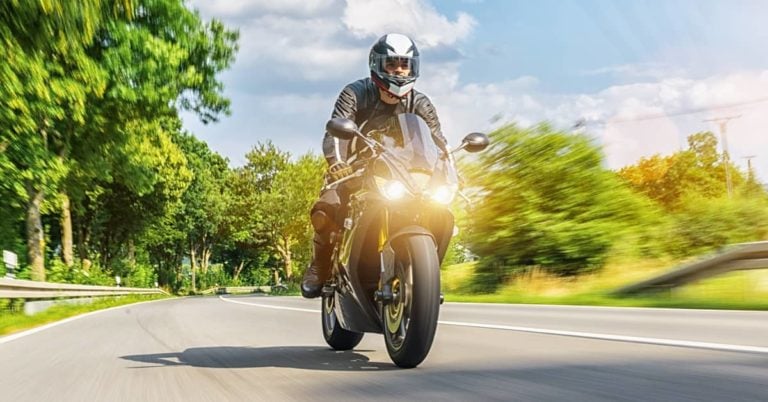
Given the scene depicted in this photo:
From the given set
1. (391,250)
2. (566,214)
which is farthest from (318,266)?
(566,214)

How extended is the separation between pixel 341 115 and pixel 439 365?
1728 millimetres

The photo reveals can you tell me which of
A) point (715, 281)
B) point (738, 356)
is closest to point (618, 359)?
point (738, 356)

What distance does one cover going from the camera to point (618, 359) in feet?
15.4

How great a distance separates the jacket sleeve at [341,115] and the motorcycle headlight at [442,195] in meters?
0.77

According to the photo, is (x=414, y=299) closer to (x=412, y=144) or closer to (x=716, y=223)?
(x=412, y=144)

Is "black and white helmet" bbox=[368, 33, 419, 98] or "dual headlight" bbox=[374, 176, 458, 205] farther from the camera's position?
"black and white helmet" bbox=[368, 33, 419, 98]

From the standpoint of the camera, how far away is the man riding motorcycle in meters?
5.20

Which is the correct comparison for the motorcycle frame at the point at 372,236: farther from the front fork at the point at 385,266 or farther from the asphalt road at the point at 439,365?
the asphalt road at the point at 439,365

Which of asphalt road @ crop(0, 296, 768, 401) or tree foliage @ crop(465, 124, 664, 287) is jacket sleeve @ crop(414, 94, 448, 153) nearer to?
asphalt road @ crop(0, 296, 768, 401)

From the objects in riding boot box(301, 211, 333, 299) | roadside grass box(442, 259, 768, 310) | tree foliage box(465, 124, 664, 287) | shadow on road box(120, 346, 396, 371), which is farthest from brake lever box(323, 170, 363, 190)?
tree foliage box(465, 124, 664, 287)

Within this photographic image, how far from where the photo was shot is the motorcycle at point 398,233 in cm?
445

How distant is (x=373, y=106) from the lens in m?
5.54

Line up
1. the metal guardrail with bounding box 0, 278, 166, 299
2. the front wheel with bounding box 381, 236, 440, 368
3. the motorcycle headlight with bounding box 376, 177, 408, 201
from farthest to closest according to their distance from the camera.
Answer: the metal guardrail with bounding box 0, 278, 166, 299
the motorcycle headlight with bounding box 376, 177, 408, 201
the front wheel with bounding box 381, 236, 440, 368

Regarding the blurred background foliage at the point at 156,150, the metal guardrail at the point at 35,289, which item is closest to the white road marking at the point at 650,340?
the metal guardrail at the point at 35,289
